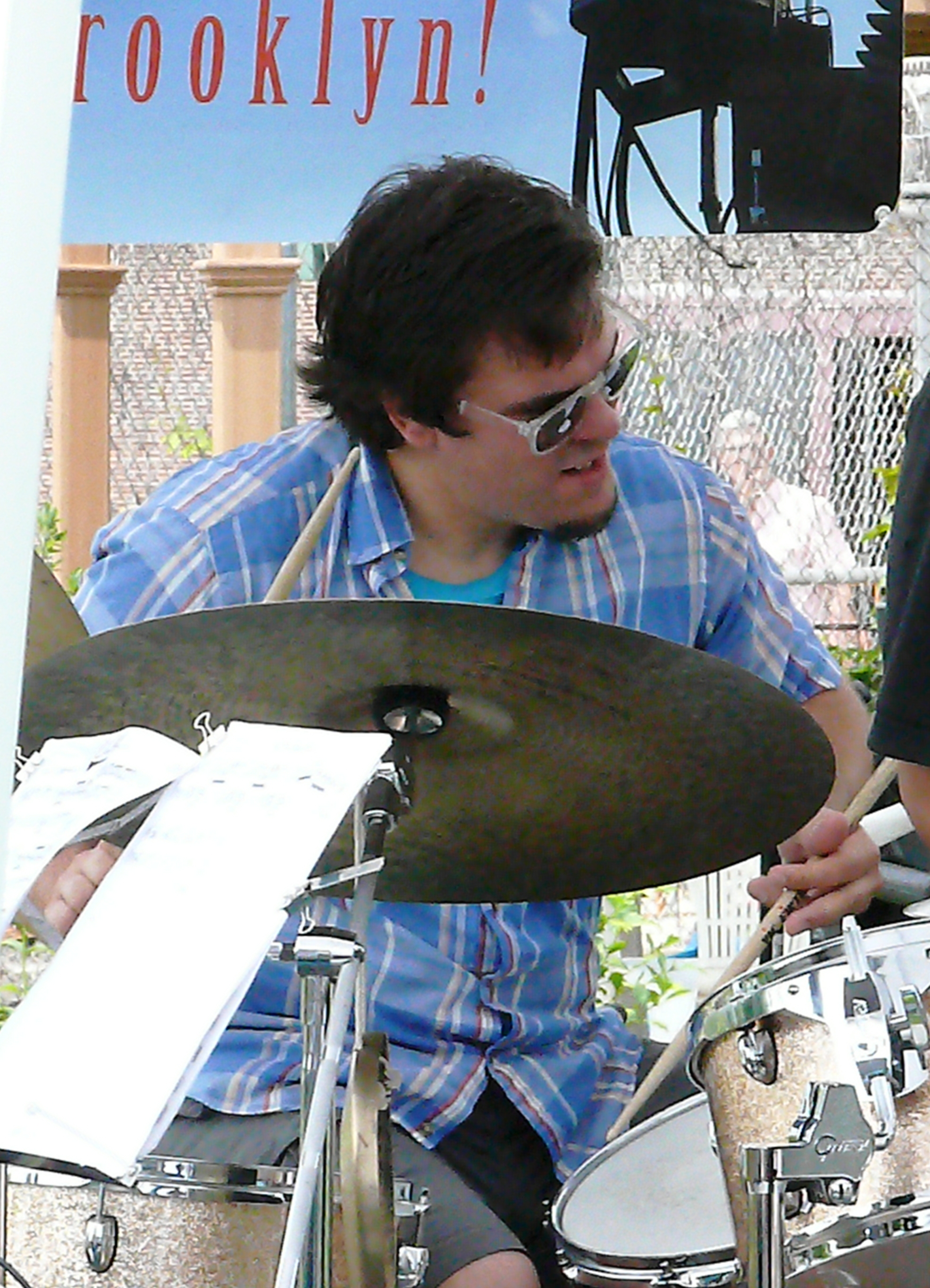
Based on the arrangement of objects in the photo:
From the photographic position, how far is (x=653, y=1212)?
1338mm

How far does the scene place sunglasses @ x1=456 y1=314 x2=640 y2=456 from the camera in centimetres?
147

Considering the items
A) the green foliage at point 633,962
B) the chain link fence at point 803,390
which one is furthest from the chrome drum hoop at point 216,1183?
the green foliage at point 633,962

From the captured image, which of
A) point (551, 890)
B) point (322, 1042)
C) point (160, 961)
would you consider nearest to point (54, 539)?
point (551, 890)

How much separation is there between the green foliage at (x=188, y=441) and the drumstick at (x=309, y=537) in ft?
0.61

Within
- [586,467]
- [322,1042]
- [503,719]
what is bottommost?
[322,1042]

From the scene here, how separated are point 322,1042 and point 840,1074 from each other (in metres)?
0.31

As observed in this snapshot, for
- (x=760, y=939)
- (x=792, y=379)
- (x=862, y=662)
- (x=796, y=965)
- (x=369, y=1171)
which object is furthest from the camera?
(x=862, y=662)

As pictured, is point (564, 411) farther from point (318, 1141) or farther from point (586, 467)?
point (318, 1141)

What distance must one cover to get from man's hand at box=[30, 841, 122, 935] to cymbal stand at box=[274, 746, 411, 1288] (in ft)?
0.49

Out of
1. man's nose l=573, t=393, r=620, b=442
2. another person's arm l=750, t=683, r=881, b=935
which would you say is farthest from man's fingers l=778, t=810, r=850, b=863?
man's nose l=573, t=393, r=620, b=442

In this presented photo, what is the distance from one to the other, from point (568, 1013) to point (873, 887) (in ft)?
1.00

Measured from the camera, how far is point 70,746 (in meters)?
0.72

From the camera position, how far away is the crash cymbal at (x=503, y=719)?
1.09 metres

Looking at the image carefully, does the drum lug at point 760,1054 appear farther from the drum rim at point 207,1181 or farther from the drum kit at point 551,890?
the drum rim at point 207,1181
